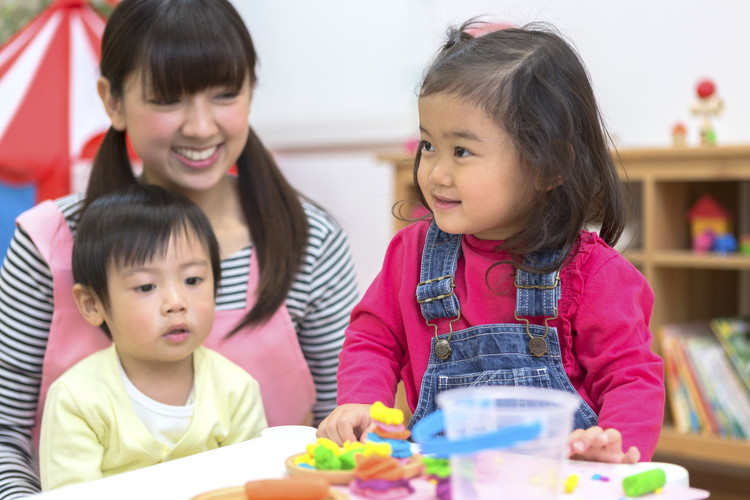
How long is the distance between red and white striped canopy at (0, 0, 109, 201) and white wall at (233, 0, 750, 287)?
0.88 metres

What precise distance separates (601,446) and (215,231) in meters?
0.84

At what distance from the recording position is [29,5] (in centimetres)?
367

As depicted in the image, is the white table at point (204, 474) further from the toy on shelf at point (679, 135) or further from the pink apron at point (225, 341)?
the toy on shelf at point (679, 135)

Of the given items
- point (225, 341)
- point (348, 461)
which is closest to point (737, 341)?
point (225, 341)

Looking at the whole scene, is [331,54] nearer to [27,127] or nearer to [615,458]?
[27,127]

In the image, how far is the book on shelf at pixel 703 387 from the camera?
7.31 ft

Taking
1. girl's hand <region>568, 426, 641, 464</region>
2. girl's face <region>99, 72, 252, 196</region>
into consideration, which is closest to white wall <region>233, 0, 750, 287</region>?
girl's face <region>99, 72, 252, 196</region>

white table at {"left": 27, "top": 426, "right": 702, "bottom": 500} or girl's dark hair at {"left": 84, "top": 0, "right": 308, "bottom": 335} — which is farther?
girl's dark hair at {"left": 84, "top": 0, "right": 308, "bottom": 335}

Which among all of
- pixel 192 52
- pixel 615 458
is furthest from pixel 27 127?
pixel 615 458

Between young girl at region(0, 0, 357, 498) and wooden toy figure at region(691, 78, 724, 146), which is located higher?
wooden toy figure at region(691, 78, 724, 146)

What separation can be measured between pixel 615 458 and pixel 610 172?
359mm

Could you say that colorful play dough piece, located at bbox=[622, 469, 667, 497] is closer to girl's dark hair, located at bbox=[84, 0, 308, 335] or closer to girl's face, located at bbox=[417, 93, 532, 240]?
girl's face, located at bbox=[417, 93, 532, 240]

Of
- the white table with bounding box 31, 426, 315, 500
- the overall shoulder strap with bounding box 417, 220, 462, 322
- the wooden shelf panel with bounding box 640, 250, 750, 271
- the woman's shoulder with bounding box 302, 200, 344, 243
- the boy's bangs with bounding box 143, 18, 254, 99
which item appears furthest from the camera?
the wooden shelf panel with bounding box 640, 250, 750, 271

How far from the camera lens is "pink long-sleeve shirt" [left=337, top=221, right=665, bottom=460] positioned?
91 cm
